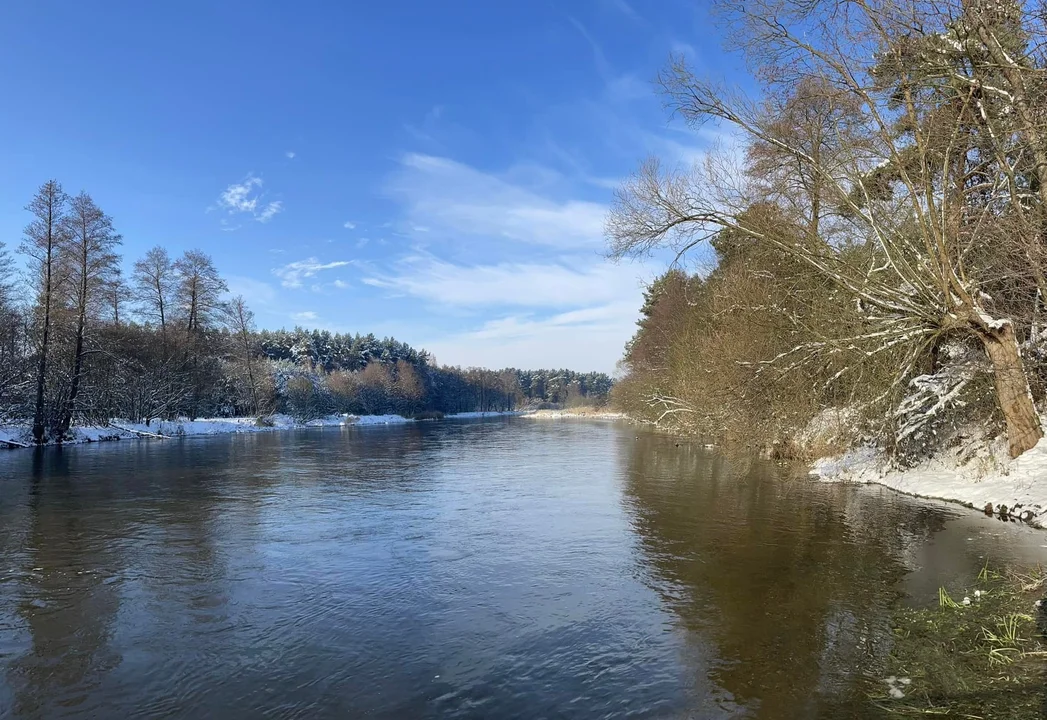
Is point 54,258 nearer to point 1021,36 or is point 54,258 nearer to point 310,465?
point 310,465

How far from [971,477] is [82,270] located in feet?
126

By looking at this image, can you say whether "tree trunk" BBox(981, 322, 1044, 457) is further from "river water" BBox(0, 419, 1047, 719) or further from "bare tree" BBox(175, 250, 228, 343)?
"bare tree" BBox(175, 250, 228, 343)

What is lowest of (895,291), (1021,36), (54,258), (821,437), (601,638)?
(601,638)

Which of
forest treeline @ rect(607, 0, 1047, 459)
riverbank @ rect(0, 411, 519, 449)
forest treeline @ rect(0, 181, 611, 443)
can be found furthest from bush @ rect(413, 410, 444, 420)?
forest treeline @ rect(607, 0, 1047, 459)

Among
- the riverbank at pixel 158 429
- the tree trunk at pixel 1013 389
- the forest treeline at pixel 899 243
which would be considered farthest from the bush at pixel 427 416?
the tree trunk at pixel 1013 389

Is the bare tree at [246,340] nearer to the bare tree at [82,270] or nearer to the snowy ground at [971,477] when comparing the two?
the bare tree at [82,270]

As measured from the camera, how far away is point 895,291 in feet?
40.6

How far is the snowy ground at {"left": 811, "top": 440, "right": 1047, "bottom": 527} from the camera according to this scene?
11628mm

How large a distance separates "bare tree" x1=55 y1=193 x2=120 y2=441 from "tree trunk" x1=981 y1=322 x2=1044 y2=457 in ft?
123

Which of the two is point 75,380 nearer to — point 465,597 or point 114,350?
point 114,350

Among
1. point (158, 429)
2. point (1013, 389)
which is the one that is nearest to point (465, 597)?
point (1013, 389)

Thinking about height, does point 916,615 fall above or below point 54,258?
below

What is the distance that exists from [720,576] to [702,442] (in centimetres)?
2188

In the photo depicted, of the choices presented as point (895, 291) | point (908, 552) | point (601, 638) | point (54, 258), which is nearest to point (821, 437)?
point (895, 291)
